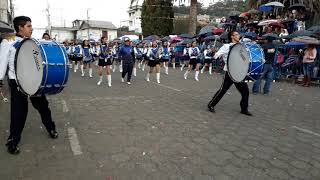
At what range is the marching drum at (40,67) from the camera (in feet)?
17.5

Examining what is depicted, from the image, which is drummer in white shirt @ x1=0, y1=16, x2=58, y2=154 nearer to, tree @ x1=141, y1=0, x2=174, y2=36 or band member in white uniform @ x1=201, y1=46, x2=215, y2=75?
band member in white uniform @ x1=201, y1=46, x2=215, y2=75

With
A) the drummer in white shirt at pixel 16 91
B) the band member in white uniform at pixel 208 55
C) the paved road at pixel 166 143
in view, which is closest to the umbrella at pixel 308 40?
the paved road at pixel 166 143

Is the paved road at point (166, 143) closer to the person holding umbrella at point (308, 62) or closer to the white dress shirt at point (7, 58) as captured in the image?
the white dress shirt at point (7, 58)

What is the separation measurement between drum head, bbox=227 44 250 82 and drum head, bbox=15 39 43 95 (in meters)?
4.45

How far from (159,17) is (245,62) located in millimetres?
44870

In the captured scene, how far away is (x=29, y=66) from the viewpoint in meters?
5.53

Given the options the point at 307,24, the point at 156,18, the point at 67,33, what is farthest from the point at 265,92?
the point at 67,33

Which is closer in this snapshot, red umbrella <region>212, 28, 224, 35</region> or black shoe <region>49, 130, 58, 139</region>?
black shoe <region>49, 130, 58, 139</region>

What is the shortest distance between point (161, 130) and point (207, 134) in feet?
A: 2.80

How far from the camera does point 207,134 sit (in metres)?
6.53

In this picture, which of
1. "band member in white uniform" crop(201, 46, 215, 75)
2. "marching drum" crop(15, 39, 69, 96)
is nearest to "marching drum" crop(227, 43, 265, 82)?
"marching drum" crop(15, 39, 69, 96)

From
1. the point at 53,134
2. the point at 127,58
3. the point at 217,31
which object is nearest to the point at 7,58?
the point at 53,134

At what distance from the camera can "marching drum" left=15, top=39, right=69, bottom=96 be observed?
5.34 meters

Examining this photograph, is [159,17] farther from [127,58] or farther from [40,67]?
[40,67]
